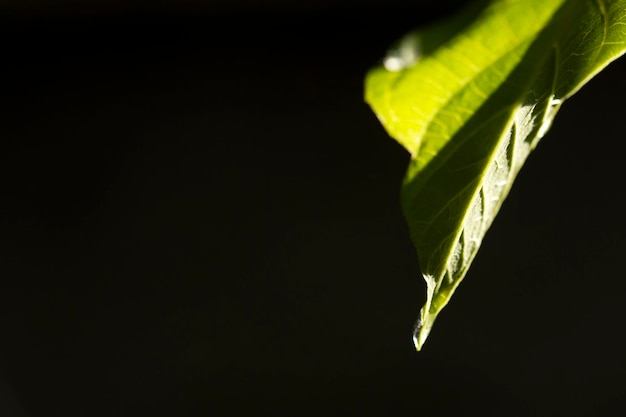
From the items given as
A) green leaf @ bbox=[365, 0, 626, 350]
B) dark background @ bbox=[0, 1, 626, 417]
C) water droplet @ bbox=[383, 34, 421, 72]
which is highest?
water droplet @ bbox=[383, 34, 421, 72]

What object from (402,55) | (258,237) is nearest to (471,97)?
(402,55)

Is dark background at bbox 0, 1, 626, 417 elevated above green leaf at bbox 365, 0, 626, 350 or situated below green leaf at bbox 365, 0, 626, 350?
below

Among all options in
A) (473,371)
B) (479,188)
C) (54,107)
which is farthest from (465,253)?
(54,107)

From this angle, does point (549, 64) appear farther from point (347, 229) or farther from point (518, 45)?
point (347, 229)

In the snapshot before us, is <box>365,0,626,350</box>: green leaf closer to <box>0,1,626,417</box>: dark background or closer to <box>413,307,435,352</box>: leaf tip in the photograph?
<box>413,307,435,352</box>: leaf tip

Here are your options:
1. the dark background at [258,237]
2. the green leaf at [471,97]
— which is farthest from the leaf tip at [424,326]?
the dark background at [258,237]

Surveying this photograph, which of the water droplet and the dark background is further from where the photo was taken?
the dark background

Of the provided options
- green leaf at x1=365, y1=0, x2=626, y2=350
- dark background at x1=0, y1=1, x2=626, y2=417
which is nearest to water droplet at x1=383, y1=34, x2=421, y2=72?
green leaf at x1=365, y1=0, x2=626, y2=350

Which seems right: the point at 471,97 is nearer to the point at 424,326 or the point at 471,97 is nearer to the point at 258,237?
the point at 424,326
